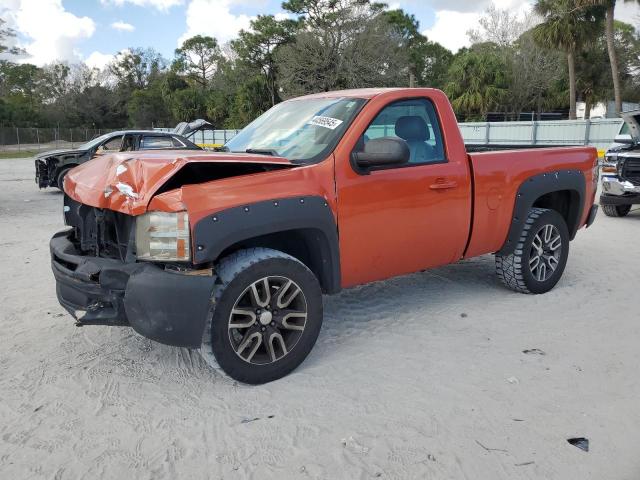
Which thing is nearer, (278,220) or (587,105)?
(278,220)

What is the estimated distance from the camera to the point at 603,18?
3016 cm

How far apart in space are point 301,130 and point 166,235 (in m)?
1.49

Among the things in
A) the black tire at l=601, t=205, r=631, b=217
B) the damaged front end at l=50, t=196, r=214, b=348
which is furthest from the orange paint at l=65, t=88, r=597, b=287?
the black tire at l=601, t=205, r=631, b=217

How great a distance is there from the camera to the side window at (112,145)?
13.0 metres

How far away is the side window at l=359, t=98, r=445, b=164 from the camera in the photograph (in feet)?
14.2

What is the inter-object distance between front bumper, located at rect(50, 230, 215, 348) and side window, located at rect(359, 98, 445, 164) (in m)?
2.01

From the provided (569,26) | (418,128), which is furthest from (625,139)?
(569,26)

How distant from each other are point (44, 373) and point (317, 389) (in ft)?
6.10

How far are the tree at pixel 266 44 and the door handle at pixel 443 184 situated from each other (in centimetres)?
4833

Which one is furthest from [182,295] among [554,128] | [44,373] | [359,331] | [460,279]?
[554,128]

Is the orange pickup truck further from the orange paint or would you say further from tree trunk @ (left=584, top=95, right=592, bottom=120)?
tree trunk @ (left=584, top=95, right=592, bottom=120)

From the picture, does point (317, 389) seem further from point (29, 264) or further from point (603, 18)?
point (603, 18)

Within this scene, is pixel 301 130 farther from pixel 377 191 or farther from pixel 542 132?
pixel 542 132

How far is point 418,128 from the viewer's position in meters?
4.43
